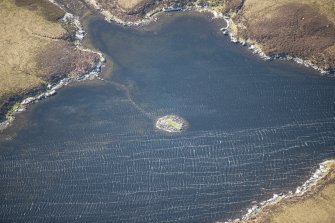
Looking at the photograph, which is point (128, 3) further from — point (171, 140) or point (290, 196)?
point (290, 196)

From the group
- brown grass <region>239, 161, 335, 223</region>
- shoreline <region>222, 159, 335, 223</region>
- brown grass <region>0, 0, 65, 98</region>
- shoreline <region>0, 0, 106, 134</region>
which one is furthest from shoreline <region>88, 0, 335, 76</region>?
brown grass <region>239, 161, 335, 223</region>

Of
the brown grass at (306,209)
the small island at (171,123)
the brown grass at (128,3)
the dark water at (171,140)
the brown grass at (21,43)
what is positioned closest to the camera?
the brown grass at (306,209)

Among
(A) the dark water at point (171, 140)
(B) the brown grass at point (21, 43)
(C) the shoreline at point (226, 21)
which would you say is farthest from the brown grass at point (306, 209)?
(B) the brown grass at point (21, 43)

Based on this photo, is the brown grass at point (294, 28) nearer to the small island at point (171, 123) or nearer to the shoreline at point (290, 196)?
the shoreline at point (290, 196)

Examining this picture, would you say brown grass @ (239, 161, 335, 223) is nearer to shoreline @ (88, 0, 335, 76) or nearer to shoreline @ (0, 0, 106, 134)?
shoreline @ (88, 0, 335, 76)

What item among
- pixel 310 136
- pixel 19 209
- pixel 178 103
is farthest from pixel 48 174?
pixel 310 136

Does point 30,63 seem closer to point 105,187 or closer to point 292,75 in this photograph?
point 105,187
